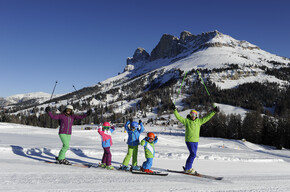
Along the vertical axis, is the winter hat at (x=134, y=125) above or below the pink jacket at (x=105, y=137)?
above

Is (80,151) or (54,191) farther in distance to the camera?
(80,151)

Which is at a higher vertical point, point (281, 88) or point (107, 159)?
point (281, 88)

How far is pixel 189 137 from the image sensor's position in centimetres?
819

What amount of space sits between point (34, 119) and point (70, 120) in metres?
128

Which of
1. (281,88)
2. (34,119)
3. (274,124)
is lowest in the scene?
(34,119)

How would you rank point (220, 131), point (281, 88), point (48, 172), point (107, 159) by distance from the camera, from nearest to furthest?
1. point (48, 172)
2. point (107, 159)
3. point (220, 131)
4. point (281, 88)

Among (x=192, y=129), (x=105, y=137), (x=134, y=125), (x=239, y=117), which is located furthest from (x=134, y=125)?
(x=239, y=117)

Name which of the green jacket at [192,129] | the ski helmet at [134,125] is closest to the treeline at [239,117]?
the ski helmet at [134,125]

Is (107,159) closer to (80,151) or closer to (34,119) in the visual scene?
(80,151)

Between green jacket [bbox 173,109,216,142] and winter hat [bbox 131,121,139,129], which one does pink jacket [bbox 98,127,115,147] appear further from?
green jacket [bbox 173,109,216,142]

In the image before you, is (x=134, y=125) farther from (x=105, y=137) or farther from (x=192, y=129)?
(x=192, y=129)

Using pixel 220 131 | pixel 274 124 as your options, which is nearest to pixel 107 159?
pixel 274 124

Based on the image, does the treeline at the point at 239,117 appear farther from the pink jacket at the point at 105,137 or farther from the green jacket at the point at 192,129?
the green jacket at the point at 192,129

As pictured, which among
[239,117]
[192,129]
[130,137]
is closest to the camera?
[192,129]
